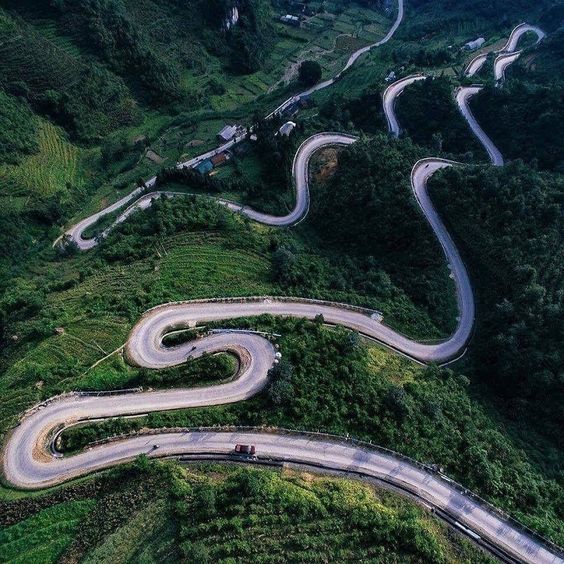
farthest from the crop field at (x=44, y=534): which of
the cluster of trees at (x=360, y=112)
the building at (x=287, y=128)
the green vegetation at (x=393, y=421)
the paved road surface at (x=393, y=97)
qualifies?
the paved road surface at (x=393, y=97)

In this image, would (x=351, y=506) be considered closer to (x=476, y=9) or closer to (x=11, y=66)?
(x=11, y=66)

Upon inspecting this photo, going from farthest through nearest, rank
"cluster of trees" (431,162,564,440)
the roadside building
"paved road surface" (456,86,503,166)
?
the roadside building < "paved road surface" (456,86,503,166) < "cluster of trees" (431,162,564,440)

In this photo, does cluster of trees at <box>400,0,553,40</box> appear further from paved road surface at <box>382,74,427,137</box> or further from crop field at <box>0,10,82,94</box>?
crop field at <box>0,10,82,94</box>

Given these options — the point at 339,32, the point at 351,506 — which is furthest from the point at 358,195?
the point at 339,32

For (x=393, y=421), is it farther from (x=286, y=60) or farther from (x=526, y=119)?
(x=286, y=60)

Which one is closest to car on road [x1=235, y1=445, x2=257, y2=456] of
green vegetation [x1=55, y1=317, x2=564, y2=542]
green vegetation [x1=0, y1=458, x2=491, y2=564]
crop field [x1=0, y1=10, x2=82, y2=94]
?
green vegetation [x1=0, y1=458, x2=491, y2=564]

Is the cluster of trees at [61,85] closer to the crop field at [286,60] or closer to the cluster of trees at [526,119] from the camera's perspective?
the crop field at [286,60]
